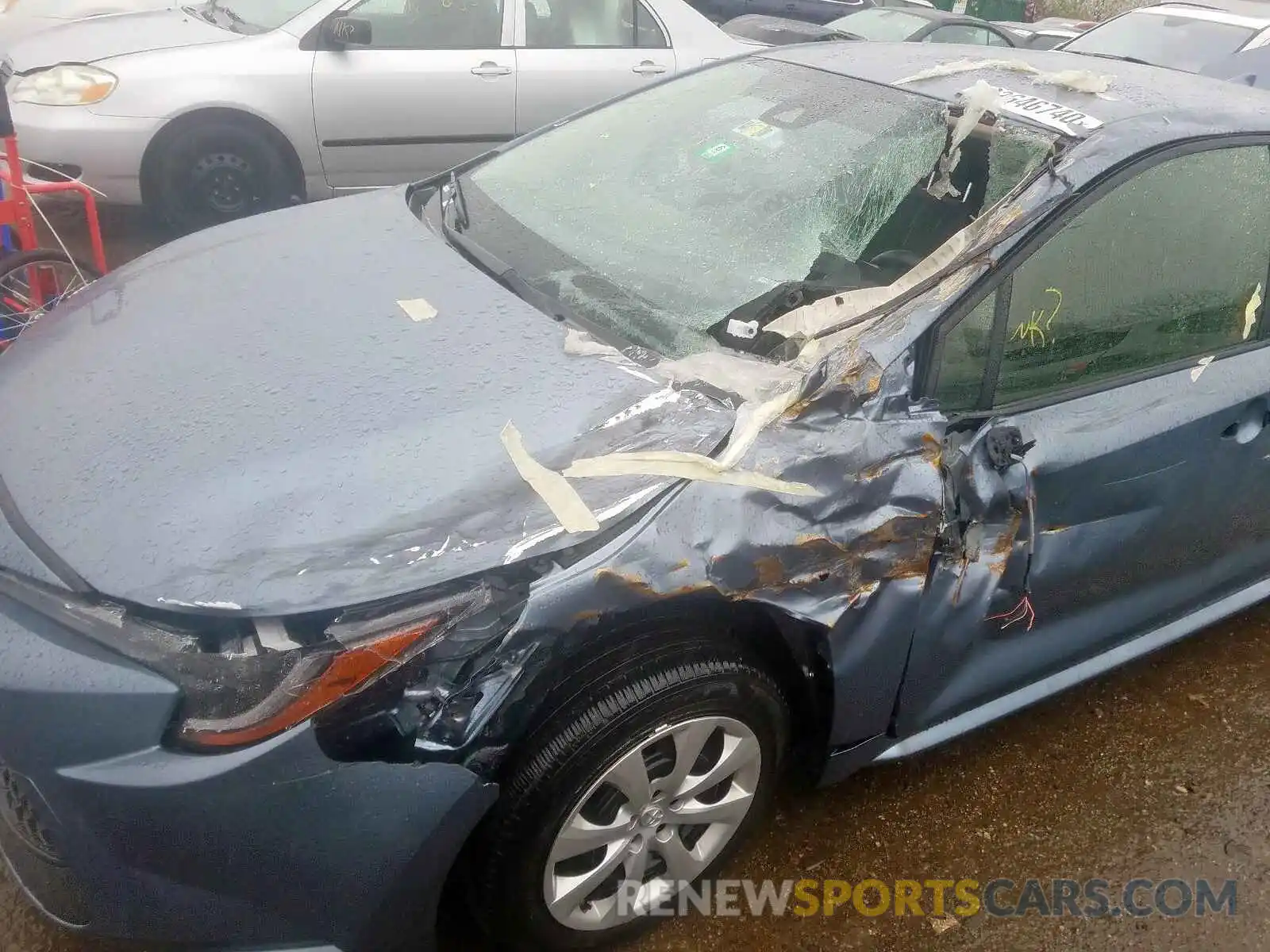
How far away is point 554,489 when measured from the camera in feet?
5.26

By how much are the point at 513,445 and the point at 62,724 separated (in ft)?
2.53

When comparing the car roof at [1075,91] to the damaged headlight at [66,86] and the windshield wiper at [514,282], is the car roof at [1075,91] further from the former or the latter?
the damaged headlight at [66,86]

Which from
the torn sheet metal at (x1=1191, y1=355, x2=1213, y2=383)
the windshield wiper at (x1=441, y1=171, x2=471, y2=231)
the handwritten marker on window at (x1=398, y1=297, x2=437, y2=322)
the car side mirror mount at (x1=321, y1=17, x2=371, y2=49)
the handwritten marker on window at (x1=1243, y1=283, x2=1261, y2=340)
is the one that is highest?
the car side mirror mount at (x1=321, y1=17, x2=371, y2=49)

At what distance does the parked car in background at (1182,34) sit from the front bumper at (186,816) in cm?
659

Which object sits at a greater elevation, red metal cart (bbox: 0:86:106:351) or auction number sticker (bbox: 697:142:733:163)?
auction number sticker (bbox: 697:142:733:163)

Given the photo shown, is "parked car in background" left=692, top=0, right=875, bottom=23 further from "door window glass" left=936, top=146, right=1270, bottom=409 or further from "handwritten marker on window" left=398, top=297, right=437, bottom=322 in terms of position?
"handwritten marker on window" left=398, top=297, right=437, bottom=322

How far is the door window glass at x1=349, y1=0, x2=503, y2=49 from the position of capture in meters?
4.98

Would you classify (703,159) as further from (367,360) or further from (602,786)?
(602,786)

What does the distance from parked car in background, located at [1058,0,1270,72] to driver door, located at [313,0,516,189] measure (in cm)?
376

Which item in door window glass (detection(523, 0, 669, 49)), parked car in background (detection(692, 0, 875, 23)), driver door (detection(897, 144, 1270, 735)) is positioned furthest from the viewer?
parked car in background (detection(692, 0, 875, 23))

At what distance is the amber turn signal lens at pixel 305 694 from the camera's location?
1.42 meters

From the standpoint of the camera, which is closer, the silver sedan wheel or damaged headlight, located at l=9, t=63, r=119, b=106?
the silver sedan wheel

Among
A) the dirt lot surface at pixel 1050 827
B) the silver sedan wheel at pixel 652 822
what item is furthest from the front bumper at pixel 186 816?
the dirt lot surface at pixel 1050 827

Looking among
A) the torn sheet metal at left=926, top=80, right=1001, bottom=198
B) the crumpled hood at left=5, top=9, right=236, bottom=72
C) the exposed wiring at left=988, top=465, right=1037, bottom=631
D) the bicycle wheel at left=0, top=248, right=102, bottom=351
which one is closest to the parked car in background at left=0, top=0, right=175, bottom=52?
the crumpled hood at left=5, top=9, right=236, bottom=72
